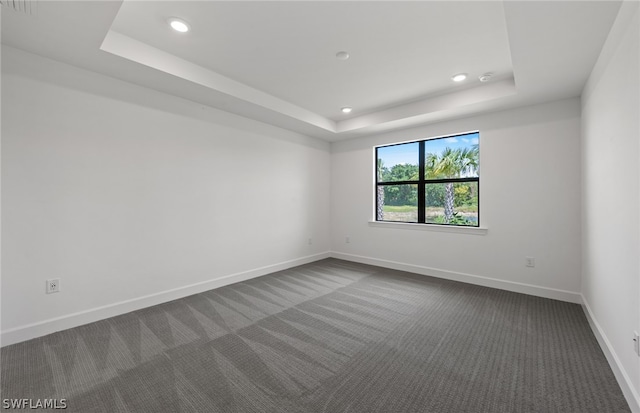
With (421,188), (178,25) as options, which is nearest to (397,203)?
(421,188)

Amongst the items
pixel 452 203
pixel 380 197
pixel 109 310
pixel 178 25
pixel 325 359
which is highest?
pixel 178 25

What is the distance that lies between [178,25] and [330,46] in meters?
1.27

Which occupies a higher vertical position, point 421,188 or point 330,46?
point 330,46

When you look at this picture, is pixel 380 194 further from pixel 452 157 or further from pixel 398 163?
pixel 452 157

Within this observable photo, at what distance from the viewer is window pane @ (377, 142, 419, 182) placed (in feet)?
14.9

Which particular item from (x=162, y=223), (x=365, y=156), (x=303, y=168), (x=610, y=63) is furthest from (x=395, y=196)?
(x=162, y=223)

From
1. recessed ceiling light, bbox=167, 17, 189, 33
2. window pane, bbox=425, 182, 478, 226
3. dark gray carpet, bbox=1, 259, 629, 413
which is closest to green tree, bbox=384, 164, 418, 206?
window pane, bbox=425, 182, 478, 226

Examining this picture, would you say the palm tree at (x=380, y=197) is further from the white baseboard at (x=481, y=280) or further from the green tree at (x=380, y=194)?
the white baseboard at (x=481, y=280)

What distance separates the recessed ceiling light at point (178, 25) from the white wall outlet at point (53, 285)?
245 centimetres

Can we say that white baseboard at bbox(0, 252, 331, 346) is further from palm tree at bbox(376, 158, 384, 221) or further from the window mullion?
the window mullion

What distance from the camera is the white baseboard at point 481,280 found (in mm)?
3135

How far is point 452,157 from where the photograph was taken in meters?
4.10

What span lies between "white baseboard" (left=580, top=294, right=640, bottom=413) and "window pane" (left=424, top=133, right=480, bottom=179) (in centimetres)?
218

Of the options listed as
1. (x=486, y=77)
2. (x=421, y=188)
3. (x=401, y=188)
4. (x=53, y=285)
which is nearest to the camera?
(x=53, y=285)
